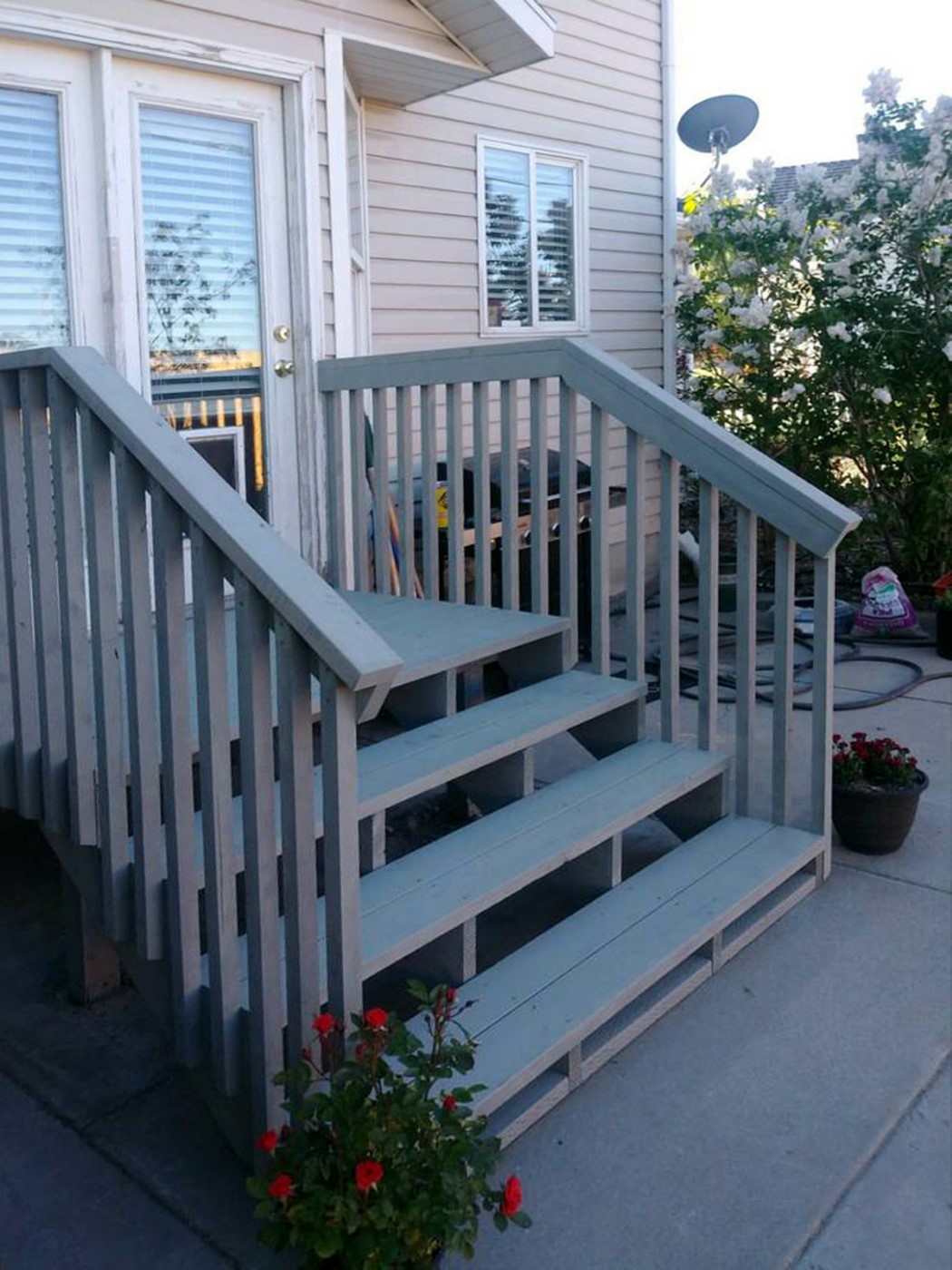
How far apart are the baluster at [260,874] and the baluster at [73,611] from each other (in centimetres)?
49

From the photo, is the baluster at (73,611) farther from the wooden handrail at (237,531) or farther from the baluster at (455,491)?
the baluster at (455,491)

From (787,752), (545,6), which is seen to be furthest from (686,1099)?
(545,6)

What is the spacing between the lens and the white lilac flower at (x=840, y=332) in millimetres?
6703

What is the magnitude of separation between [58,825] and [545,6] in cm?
580

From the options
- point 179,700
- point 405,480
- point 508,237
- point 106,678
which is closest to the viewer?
point 179,700

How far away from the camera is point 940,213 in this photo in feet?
21.4

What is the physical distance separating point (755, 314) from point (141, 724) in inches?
222

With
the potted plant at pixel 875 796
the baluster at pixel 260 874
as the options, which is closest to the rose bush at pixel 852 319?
the potted plant at pixel 875 796

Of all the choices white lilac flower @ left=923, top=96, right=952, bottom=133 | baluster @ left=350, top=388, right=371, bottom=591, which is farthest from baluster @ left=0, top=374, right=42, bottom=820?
white lilac flower @ left=923, top=96, right=952, bottom=133

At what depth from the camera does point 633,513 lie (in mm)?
3496

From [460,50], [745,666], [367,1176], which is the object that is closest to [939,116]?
[460,50]

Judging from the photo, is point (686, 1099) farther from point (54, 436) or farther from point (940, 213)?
point (940, 213)

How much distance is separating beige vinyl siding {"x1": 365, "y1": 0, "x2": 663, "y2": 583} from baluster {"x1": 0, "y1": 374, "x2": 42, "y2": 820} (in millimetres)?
3413

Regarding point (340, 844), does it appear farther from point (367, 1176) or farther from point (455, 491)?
point (455, 491)
